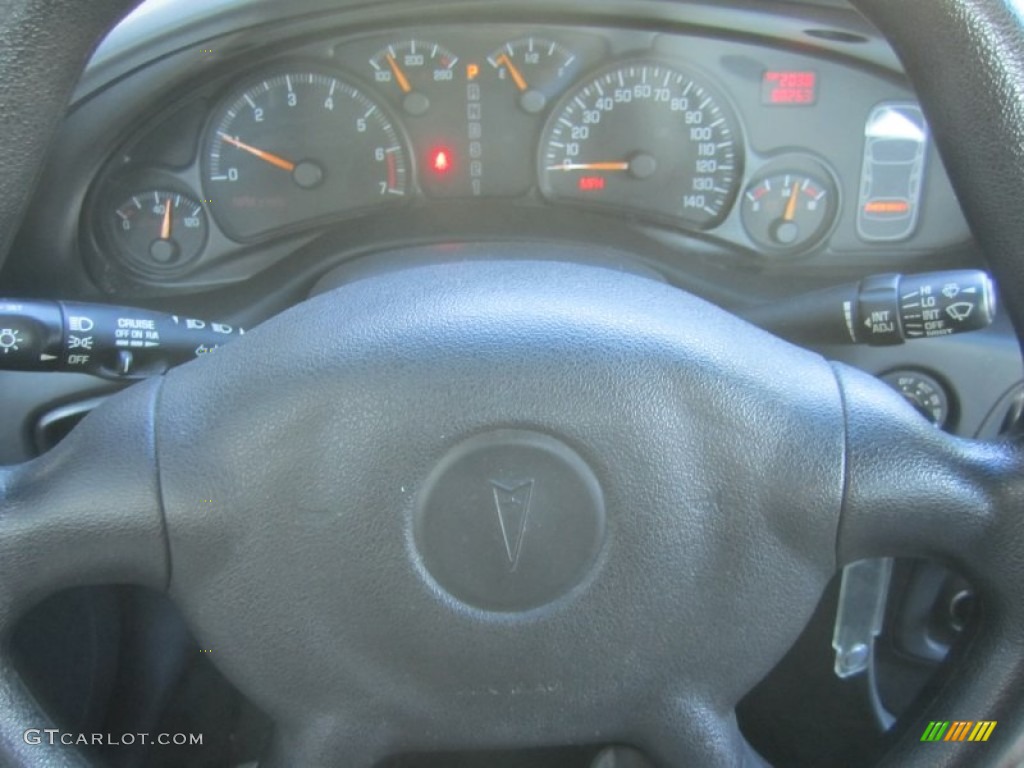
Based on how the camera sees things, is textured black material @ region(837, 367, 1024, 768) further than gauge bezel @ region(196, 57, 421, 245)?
No

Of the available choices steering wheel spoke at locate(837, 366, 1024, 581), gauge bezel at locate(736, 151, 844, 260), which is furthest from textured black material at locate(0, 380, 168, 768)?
gauge bezel at locate(736, 151, 844, 260)

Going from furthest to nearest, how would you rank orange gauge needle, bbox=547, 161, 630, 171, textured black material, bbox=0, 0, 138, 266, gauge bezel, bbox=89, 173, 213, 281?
orange gauge needle, bbox=547, 161, 630, 171, gauge bezel, bbox=89, 173, 213, 281, textured black material, bbox=0, 0, 138, 266

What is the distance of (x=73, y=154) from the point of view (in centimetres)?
192

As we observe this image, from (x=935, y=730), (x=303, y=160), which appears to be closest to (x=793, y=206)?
(x=303, y=160)

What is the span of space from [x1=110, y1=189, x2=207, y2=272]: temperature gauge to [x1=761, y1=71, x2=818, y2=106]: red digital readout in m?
1.02

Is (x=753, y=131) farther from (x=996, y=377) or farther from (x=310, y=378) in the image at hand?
(x=310, y=378)

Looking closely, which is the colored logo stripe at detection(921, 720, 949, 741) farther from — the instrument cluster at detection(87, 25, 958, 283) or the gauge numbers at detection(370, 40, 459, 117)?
the gauge numbers at detection(370, 40, 459, 117)

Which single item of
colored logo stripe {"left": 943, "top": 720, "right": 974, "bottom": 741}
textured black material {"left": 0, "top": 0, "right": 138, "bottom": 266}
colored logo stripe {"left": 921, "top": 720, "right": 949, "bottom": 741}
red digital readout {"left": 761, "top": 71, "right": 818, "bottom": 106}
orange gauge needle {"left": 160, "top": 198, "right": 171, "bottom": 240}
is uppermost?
textured black material {"left": 0, "top": 0, "right": 138, "bottom": 266}

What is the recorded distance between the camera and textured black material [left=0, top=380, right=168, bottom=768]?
1.01 m

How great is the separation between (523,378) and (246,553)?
29 centimetres

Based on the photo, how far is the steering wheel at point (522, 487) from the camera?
1.02 metres

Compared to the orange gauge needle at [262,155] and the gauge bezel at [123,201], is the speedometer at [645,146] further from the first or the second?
the gauge bezel at [123,201]

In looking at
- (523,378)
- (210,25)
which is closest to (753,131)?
(210,25)

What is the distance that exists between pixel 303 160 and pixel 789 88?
0.87 metres
